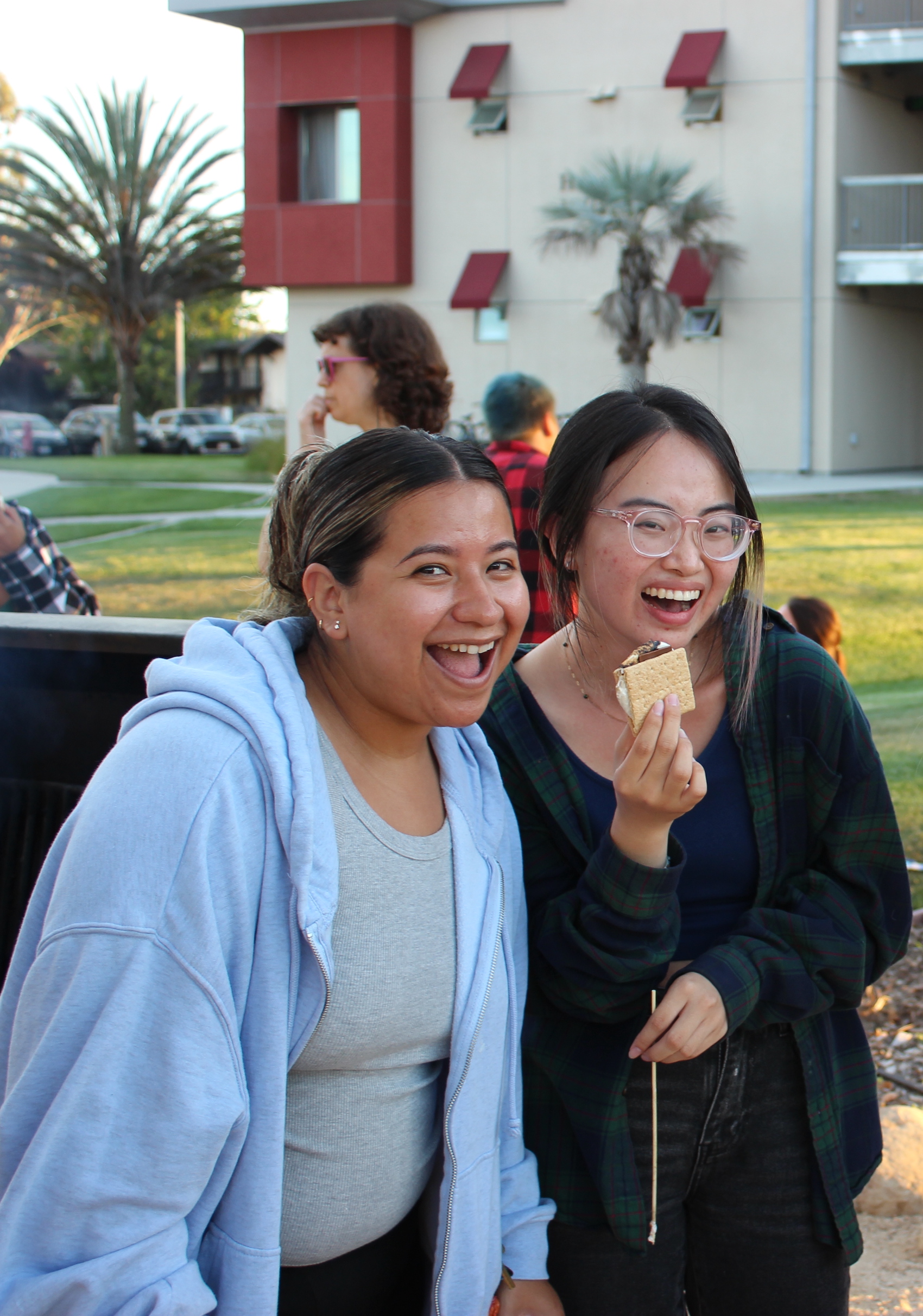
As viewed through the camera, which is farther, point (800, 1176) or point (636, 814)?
point (800, 1176)

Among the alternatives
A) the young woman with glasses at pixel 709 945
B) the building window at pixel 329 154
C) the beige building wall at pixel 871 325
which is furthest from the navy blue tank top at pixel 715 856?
the building window at pixel 329 154

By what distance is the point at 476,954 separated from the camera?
6.10 feet

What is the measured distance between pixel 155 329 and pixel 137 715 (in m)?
60.0

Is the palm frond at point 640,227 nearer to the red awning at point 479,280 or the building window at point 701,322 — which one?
the building window at point 701,322

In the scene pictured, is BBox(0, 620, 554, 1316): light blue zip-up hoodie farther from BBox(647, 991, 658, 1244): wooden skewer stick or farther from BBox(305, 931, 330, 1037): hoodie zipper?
BBox(647, 991, 658, 1244): wooden skewer stick

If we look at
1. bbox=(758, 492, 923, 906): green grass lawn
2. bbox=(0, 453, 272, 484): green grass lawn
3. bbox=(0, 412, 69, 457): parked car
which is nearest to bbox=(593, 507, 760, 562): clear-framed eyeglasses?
bbox=(758, 492, 923, 906): green grass lawn

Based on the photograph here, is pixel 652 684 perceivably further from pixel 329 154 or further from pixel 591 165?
pixel 329 154

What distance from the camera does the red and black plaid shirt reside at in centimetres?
393

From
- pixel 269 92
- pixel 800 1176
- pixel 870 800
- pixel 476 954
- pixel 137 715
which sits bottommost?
pixel 800 1176

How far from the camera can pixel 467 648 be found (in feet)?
5.93

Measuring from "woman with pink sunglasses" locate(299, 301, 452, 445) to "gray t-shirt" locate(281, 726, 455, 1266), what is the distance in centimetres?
242

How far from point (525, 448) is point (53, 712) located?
2.25 meters

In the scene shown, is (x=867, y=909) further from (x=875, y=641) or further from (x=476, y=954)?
(x=875, y=641)

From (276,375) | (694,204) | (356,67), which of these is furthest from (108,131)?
(276,375)
